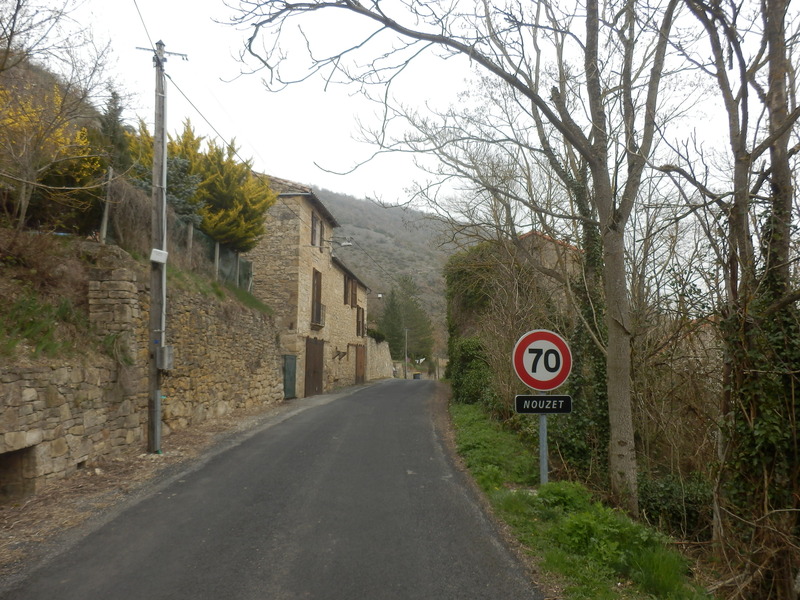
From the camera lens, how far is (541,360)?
619 cm

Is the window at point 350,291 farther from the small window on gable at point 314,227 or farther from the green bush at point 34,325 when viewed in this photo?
the green bush at point 34,325

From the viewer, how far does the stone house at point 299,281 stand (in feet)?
71.3

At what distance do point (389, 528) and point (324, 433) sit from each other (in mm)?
6221

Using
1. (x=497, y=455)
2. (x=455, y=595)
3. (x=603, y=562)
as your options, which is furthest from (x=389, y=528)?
(x=497, y=455)

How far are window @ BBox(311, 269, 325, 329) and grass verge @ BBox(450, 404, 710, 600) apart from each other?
667 inches

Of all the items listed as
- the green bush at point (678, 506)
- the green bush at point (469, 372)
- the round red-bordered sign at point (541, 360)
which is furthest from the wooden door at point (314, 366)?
the round red-bordered sign at point (541, 360)

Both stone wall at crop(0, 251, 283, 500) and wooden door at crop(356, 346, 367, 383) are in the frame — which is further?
wooden door at crop(356, 346, 367, 383)

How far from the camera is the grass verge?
14.4 ft

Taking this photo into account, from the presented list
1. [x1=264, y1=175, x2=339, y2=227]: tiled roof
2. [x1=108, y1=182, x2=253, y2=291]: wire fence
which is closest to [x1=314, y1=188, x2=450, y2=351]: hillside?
[x1=264, y1=175, x2=339, y2=227]: tiled roof

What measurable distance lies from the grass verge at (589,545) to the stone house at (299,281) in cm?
1501

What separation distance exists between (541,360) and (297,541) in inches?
118

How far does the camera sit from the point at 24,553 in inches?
193

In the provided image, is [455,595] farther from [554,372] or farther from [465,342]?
[465,342]

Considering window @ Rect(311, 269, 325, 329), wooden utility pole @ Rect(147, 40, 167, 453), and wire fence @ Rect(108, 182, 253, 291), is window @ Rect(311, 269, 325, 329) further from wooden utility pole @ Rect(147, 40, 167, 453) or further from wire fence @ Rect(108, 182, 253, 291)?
wooden utility pole @ Rect(147, 40, 167, 453)
